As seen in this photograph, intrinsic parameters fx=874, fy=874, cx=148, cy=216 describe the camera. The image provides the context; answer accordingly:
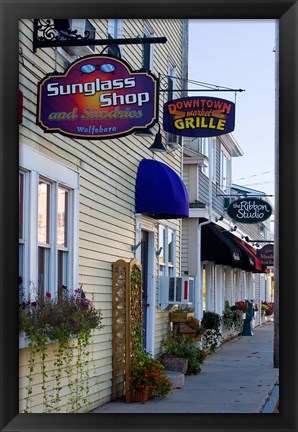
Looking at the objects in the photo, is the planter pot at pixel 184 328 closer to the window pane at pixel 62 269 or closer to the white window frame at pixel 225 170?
the window pane at pixel 62 269

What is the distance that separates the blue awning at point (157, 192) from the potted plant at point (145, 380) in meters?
2.42

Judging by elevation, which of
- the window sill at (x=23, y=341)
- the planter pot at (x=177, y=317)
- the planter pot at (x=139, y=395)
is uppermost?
the window sill at (x=23, y=341)

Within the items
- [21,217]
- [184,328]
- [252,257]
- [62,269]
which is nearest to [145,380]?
[62,269]

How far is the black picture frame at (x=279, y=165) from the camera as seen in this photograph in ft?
25.7

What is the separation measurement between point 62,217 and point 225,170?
18136 millimetres

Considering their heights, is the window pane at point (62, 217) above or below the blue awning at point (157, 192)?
below

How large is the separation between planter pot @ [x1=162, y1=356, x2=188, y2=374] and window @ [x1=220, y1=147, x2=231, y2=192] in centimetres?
1200

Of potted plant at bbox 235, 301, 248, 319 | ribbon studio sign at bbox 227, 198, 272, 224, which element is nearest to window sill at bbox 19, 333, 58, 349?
ribbon studio sign at bbox 227, 198, 272, 224

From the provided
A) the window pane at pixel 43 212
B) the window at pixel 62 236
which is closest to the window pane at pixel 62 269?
the window at pixel 62 236
